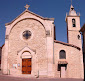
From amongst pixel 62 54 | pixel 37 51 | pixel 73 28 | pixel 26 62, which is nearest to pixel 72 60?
pixel 62 54

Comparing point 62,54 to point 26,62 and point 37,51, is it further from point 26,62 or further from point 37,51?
point 26,62

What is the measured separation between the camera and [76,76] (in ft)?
52.4

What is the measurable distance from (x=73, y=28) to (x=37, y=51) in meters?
10.4

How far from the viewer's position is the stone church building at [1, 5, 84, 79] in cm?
1614

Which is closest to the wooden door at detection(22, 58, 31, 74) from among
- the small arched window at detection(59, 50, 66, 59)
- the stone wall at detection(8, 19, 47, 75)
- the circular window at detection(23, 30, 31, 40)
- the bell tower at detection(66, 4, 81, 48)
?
the stone wall at detection(8, 19, 47, 75)

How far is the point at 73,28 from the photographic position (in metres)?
23.9

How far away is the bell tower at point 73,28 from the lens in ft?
75.1

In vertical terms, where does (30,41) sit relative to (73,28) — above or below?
below

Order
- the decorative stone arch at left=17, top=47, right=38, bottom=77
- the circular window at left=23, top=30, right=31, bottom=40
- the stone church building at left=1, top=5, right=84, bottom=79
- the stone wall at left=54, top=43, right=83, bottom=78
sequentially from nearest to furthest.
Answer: the stone wall at left=54, top=43, right=83, bottom=78 → the stone church building at left=1, top=5, right=84, bottom=79 → the decorative stone arch at left=17, top=47, right=38, bottom=77 → the circular window at left=23, top=30, right=31, bottom=40

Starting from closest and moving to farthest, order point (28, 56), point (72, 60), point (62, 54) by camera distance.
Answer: point (72, 60)
point (62, 54)
point (28, 56)

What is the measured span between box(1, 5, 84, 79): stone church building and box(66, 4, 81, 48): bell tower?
5.87 metres

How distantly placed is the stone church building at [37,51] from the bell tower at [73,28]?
5871 mm

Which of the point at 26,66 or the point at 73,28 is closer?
the point at 26,66

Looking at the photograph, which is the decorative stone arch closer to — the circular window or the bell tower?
the circular window
